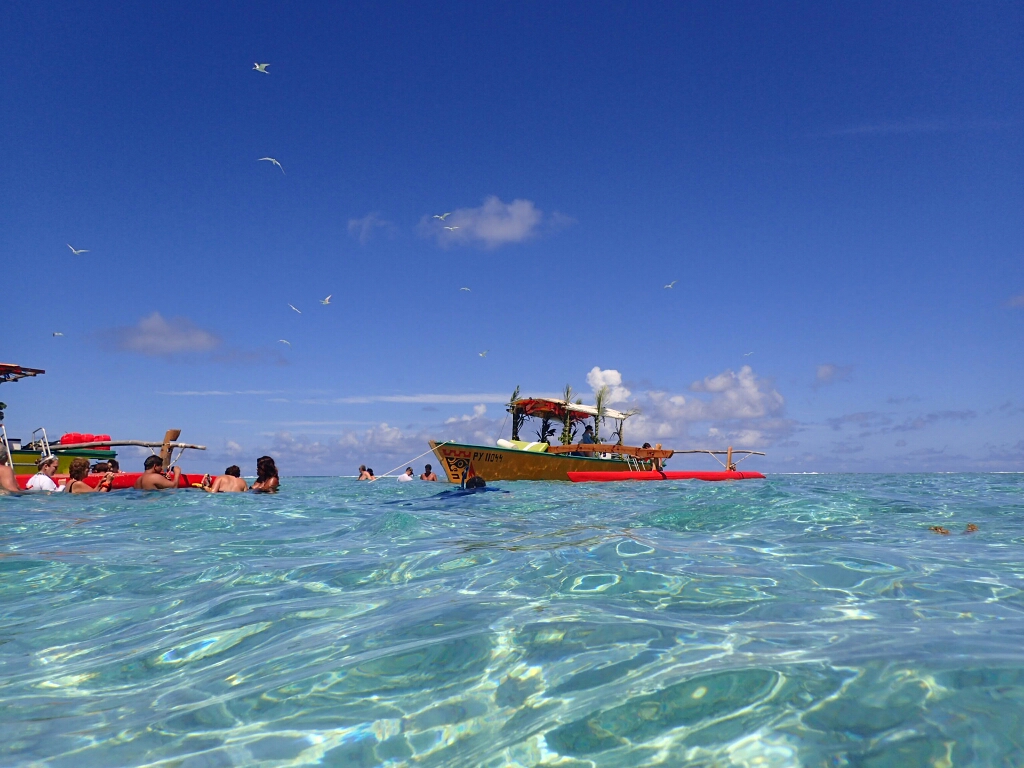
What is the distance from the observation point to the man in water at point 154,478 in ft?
48.7

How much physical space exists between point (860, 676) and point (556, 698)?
3.95 feet

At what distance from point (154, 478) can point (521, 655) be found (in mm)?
14615

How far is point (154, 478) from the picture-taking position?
587 inches

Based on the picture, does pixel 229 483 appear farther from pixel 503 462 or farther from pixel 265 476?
pixel 503 462

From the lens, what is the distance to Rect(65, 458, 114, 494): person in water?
572 inches

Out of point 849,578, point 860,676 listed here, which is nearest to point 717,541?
point 849,578

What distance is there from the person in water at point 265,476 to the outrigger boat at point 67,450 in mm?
2205

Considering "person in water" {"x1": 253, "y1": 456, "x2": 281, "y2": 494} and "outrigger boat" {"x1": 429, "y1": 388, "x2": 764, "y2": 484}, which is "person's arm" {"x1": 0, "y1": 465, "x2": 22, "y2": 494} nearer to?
"person in water" {"x1": 253, "y1": 456, "x2": 281, "y2": 494}

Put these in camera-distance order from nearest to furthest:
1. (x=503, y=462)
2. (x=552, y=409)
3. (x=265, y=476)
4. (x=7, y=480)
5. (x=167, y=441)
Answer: (x=7, y=480) → (x=265, y=476) → (x=167, y=441) → (x=503, y=462) → (x=552, y=409)

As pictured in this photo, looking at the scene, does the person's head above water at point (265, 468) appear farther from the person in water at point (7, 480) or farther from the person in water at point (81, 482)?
the person in water at point (7, 480)

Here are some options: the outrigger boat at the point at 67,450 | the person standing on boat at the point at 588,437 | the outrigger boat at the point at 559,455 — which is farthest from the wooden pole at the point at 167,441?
the person standing on boat at the point at 588,437

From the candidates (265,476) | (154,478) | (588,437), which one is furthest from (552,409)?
(154,478)

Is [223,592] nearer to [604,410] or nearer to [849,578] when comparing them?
[849,578]

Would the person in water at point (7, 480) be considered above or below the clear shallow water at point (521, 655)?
above
